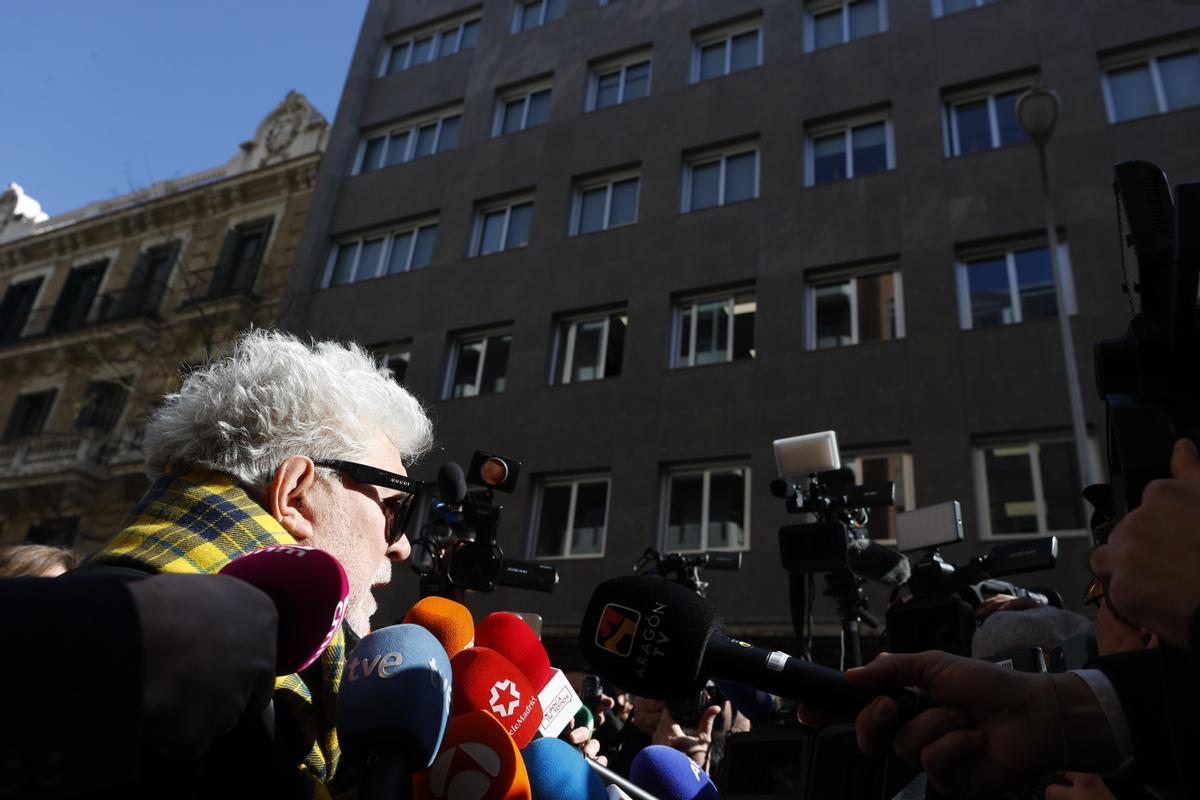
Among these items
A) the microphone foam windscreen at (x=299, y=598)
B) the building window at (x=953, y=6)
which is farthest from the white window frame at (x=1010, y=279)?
the microphone foam windscreen at (x=299, y=598)

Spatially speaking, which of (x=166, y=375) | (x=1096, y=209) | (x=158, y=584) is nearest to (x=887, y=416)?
(x=1096, y=209)

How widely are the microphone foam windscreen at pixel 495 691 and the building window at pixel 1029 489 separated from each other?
972 centimetres

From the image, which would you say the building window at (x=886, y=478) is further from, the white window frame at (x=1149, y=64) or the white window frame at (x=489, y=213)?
the white window frame at (x=489, y=213)

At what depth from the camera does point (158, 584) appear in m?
0.87

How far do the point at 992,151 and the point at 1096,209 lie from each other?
5.64ft

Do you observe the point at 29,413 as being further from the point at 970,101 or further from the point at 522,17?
the point at 970,101

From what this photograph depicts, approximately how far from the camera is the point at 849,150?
46.1 feet

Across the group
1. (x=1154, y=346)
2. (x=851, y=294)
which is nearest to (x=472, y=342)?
(x=851, y=294)

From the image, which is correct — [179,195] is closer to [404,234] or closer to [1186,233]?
[404,234]

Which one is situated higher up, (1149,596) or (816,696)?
(1149,596)

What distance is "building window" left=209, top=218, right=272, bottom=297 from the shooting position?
1958 cm

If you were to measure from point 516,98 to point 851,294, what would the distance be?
860 centimetres

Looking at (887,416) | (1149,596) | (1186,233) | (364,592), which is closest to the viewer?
(1149,596)

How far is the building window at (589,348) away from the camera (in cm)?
1427
